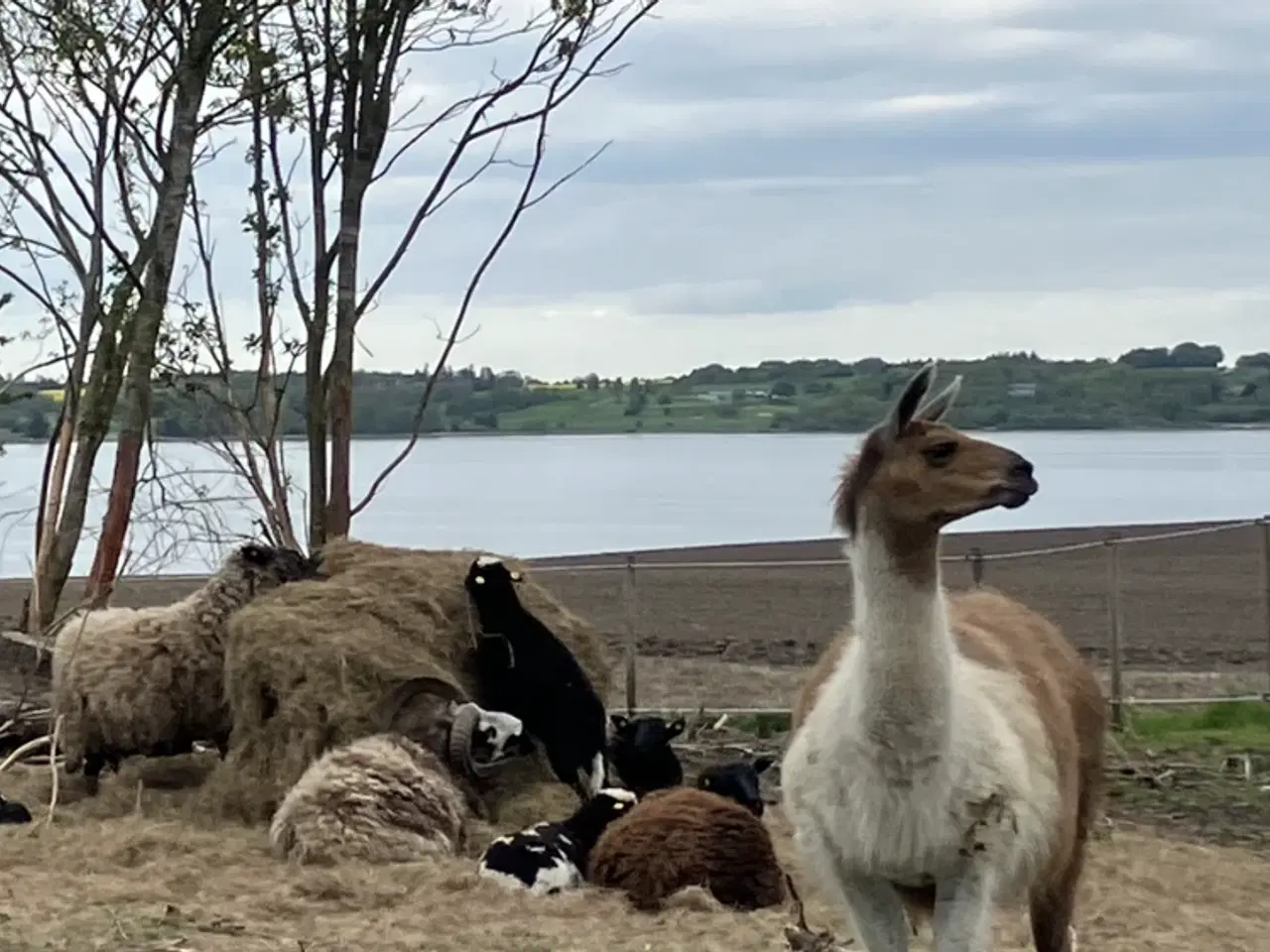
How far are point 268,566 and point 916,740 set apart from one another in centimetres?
671

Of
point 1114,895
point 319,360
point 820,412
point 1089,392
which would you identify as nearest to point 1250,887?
point 1114,895

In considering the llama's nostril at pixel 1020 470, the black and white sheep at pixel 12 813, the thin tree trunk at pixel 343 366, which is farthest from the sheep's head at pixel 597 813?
the thin tree trunk at pixel 343 366

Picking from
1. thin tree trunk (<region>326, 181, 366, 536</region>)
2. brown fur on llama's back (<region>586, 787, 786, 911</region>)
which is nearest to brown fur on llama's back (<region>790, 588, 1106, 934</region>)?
brown fur on llama's back (<region>586, 787, 786, 911</region>)

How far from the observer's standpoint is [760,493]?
65062mm

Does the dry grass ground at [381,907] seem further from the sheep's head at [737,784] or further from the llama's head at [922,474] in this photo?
the llama's head at [922,474]

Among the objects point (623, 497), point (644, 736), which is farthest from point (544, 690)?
point (623, 497)

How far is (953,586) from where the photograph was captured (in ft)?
75.2

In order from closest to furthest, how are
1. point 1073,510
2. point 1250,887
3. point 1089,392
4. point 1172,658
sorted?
point 1250,887 < point 1172,658 < point 1089,392 < point 1073,510

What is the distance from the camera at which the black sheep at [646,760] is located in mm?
11648

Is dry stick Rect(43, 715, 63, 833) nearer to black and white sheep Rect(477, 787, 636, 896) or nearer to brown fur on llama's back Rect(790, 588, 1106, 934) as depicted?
black and white sheep Rect(477, 787, 636, 896)

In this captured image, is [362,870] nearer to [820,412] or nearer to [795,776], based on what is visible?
[795,776]

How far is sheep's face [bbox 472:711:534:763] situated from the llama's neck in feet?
16.4

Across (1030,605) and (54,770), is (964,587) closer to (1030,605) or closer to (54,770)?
(1030,605)

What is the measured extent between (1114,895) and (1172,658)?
11816mm
